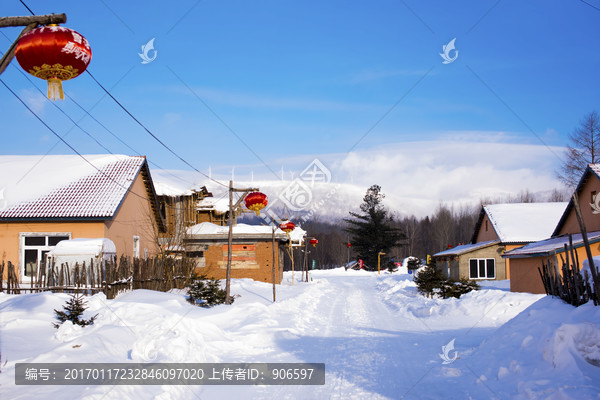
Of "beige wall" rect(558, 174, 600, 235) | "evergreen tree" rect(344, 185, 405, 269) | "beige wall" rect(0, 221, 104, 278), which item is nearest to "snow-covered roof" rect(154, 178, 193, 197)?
"beige wall" rect(0, 221, 104, 278)

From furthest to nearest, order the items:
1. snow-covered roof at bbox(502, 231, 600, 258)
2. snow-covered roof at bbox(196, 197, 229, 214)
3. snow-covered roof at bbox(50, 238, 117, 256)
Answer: snow-covered roof at bbox(196, 197, 229, 214), snow-covered roof at bbox(502, 231, 600, 258), snow-covered roof at bbox(50, 238, 117, 256)

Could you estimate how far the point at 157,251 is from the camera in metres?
29.3

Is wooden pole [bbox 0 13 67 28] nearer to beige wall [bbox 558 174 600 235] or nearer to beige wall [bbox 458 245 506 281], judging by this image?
beige wall [bbox 558 174 600 235]

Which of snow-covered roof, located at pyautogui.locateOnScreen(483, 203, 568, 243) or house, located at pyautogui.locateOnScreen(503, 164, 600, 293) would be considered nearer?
house, located at pyautogui.locateOnScreen(503, 164, 600, 293)

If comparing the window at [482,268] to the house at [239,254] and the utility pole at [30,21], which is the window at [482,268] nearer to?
the house at [239,254]

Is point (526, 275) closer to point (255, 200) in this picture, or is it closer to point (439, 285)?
point (439, 285)

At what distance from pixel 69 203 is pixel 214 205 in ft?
60.8

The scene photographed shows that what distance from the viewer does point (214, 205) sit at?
39.2 meters

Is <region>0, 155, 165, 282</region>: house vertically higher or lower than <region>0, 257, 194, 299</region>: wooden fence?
higher

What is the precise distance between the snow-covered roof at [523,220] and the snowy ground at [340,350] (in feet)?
85.6

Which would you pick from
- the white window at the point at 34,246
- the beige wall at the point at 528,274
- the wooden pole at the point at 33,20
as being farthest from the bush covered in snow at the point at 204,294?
the beige wall at the point at 528,274

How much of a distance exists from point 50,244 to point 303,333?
13.6 meters

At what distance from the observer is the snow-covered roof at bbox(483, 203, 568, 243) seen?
38.0 m

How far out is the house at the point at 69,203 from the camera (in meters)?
20.4
